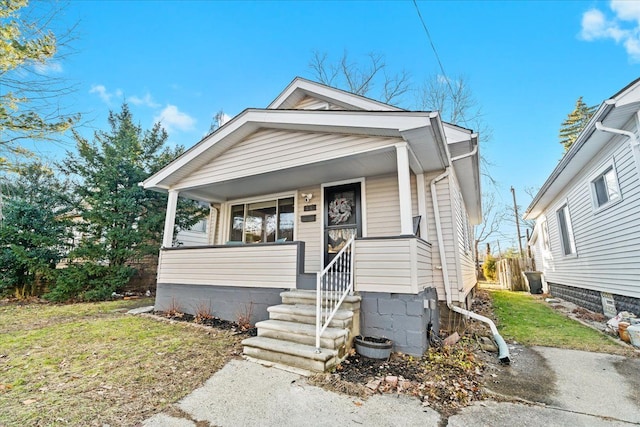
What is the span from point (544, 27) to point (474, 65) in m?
3.13

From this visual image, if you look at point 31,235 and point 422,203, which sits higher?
point 422,203

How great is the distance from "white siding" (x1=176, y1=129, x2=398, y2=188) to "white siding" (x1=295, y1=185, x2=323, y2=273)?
4.79ft

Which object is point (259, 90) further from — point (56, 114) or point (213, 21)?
point (56, 114)

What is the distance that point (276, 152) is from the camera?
5672 millimetres

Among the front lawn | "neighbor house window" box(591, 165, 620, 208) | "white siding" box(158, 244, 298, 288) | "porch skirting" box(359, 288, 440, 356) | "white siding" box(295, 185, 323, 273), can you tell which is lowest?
the front lawn

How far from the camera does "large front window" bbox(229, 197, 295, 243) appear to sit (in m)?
7.23

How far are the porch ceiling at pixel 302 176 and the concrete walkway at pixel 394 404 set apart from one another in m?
3.43

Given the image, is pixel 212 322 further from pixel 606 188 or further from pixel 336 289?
pixel 606 188

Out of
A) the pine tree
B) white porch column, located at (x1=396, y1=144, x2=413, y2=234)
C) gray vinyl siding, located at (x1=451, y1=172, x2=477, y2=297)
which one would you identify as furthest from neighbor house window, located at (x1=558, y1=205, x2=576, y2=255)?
the pine tree

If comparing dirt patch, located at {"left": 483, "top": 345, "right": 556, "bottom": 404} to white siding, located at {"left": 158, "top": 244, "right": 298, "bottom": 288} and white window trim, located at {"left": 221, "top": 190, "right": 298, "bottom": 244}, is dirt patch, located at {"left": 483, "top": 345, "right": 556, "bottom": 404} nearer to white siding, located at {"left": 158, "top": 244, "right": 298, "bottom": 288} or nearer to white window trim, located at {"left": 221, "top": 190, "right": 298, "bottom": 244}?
white siding, located at {"left": 158, "top": 244, "right": 298, "bottom": 288}

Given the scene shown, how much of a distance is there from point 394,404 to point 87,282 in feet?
31.1

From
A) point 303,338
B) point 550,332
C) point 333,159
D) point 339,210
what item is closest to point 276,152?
point 333,159

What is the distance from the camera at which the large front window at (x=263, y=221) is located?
7.23 metres

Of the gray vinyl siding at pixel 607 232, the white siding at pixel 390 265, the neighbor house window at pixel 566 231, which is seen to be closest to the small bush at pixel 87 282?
the white siding at pixel 390 265
